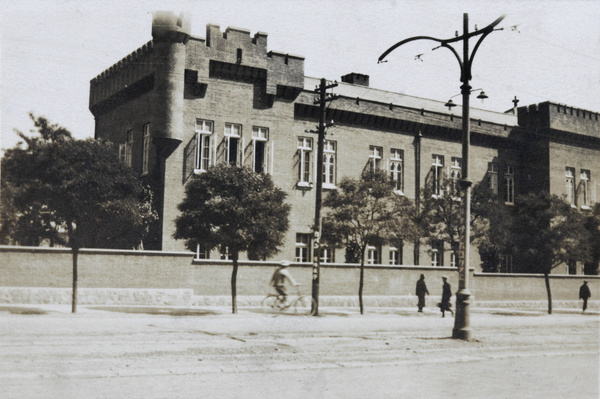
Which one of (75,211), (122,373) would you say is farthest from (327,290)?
(122,373)

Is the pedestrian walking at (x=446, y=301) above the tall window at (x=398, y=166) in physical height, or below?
below

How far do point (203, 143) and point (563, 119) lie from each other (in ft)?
81.5

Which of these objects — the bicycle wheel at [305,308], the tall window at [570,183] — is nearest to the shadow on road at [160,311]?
the bicycle wheel at [305,308]

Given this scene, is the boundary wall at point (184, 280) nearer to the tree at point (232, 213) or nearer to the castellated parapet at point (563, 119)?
the tree at point (232, 213)

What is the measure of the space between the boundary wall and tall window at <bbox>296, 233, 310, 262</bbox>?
350 cm

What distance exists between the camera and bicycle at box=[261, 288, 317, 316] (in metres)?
21.6

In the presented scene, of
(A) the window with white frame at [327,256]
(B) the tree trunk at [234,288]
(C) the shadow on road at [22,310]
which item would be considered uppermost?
(A) the window with white frame at [327,256]

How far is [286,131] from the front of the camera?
3206 cm

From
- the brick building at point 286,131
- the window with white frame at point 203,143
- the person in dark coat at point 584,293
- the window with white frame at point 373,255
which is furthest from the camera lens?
the window with white frame at point 373,255

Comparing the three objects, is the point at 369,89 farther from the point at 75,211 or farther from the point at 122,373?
the point at 122,373

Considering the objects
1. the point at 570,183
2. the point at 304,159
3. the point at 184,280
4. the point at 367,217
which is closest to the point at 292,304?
the point at 184,280

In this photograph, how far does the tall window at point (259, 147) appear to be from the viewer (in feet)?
102

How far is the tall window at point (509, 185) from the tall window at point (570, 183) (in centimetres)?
335

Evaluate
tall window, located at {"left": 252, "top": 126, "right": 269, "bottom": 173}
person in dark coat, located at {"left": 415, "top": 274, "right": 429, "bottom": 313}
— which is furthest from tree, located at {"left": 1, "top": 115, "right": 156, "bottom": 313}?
person in dark coat, located at {"left": 415, "top": 274, "right": 429, "bottom": 313}
